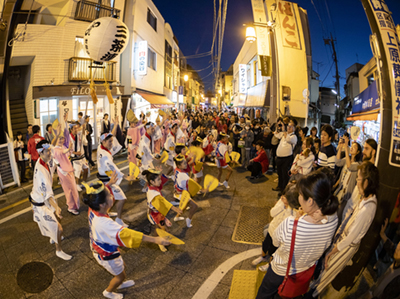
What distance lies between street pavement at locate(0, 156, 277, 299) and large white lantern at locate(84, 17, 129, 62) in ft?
15.5

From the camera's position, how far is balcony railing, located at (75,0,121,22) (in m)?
12.1

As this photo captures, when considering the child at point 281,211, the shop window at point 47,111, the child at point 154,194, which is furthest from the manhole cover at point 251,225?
the shop window at point 47,111

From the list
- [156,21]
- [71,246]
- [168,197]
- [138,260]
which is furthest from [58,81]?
[156,21]

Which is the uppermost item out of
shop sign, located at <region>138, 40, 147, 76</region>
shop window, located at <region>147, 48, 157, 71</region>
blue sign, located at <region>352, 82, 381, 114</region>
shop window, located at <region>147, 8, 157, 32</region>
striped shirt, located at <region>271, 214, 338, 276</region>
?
shop window, located at <region>147, 8, 157, 32</region>

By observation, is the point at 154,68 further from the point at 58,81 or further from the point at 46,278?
the point at 46,278

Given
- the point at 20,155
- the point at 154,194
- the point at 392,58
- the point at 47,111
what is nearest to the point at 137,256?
the point at 154,194

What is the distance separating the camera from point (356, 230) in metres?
2.37

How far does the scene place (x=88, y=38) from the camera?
7.10m

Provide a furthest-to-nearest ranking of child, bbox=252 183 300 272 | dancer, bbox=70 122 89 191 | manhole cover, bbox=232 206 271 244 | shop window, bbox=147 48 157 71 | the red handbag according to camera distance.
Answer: shop window, bbox=147 48 157 71
dancer, bbox=70 122 89 191
manhole cover, bbox=232 206 271 244
child, bbox=252 183 300 272
the red handbag

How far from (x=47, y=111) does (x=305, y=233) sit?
41.8ft

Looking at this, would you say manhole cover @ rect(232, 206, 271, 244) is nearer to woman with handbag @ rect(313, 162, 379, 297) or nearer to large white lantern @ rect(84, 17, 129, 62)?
woman with handbag @ rect(313, 162, 379, 297)

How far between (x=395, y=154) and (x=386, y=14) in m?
1.75

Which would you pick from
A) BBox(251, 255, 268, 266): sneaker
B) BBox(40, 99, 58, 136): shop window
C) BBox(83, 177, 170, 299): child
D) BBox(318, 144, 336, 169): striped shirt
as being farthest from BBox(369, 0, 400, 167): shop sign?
BBox(40, 99, 58, 136): shop window

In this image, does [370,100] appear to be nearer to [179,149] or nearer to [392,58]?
[392,58]
